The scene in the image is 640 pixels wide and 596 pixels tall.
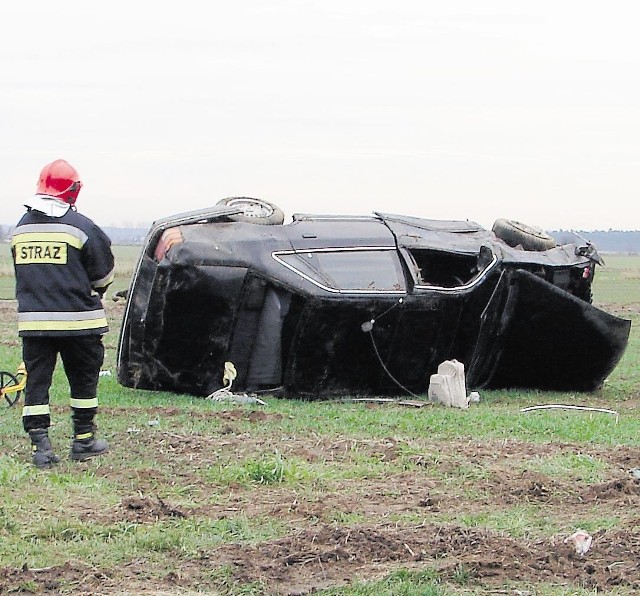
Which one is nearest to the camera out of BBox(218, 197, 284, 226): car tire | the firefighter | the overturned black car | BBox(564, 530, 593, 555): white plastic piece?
BBox(564, 530, 593, 555): white plastic piece

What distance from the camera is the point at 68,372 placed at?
684 cm

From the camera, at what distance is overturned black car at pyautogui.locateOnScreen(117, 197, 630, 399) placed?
29.7 ft

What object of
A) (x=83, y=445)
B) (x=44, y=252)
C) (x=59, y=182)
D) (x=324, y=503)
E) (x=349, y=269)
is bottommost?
(x=83, y=445)

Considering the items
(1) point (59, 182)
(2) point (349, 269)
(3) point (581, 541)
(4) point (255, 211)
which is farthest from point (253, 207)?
(3) point (581, 541)

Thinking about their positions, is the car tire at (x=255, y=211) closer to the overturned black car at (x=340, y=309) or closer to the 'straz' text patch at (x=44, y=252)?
the overturned black car at (x=340, y=309)

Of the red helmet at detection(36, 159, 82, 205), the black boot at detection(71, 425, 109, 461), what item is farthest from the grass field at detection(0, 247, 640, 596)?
the red helmet at detection(36, 159, 82, 205)

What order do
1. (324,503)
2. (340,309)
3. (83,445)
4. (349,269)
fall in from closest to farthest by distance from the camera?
(324,503) → (83,445) → (340,309) → (349,269)

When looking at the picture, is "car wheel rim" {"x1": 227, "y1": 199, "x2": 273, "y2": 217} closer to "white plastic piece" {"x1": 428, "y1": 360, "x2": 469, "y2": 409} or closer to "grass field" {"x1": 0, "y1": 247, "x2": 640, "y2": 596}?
"grass field" {"x1": 0, "y1": 247, "x2": 640, "y2": 596}

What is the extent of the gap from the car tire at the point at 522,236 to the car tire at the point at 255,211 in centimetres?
252

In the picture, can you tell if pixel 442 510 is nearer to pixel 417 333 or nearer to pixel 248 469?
pixel 248 469

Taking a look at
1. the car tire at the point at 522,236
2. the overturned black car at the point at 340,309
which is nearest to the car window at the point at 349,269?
the overturned black car at the point at 340,309

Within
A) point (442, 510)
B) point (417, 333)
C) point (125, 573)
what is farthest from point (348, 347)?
point (125, 573)

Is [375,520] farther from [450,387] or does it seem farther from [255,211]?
[255,211]

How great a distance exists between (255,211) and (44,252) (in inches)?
143
